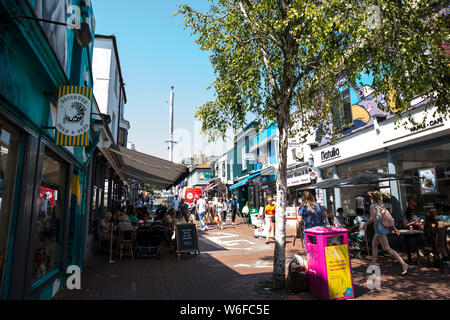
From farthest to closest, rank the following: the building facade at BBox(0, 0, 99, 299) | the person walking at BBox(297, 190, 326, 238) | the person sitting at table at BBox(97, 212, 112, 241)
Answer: the person sitting at table at BBox(97, 212, 112, 241)
the person walking at BBox(297, 190, 326, 238)
the building facade at BBox(0, 0, 99, 299)

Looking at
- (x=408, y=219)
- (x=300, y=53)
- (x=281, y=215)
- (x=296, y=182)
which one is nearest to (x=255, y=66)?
(x=300, y=53)

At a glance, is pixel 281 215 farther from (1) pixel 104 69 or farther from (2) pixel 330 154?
(1) pixel 104 69

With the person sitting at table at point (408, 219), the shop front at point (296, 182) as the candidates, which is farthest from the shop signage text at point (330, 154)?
the person sitting at table at point (408, 219)

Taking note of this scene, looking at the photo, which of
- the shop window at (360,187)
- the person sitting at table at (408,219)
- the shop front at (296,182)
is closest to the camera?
the person sitting at table at (408,219)

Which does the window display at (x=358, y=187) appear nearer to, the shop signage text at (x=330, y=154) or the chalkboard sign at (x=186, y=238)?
the shop signage text at (x=330, y=154)

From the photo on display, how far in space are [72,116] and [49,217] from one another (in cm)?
184

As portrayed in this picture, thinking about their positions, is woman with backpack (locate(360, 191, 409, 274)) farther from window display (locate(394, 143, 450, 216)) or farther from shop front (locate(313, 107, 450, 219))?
window display (locate(394, 143, 450, 216))

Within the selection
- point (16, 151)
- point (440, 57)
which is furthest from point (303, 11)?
point (16, 151)

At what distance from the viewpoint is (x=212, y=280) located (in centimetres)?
611

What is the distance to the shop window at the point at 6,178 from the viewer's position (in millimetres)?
3092

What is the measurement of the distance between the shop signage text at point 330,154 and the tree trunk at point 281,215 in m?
9.07

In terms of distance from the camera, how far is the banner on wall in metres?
9.43

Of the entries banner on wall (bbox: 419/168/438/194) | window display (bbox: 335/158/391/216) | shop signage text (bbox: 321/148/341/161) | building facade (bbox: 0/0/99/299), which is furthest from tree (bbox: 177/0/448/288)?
shop signage text (bbox: 321/148/341/161)

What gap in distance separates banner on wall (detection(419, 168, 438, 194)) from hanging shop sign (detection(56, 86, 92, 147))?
10118mm
